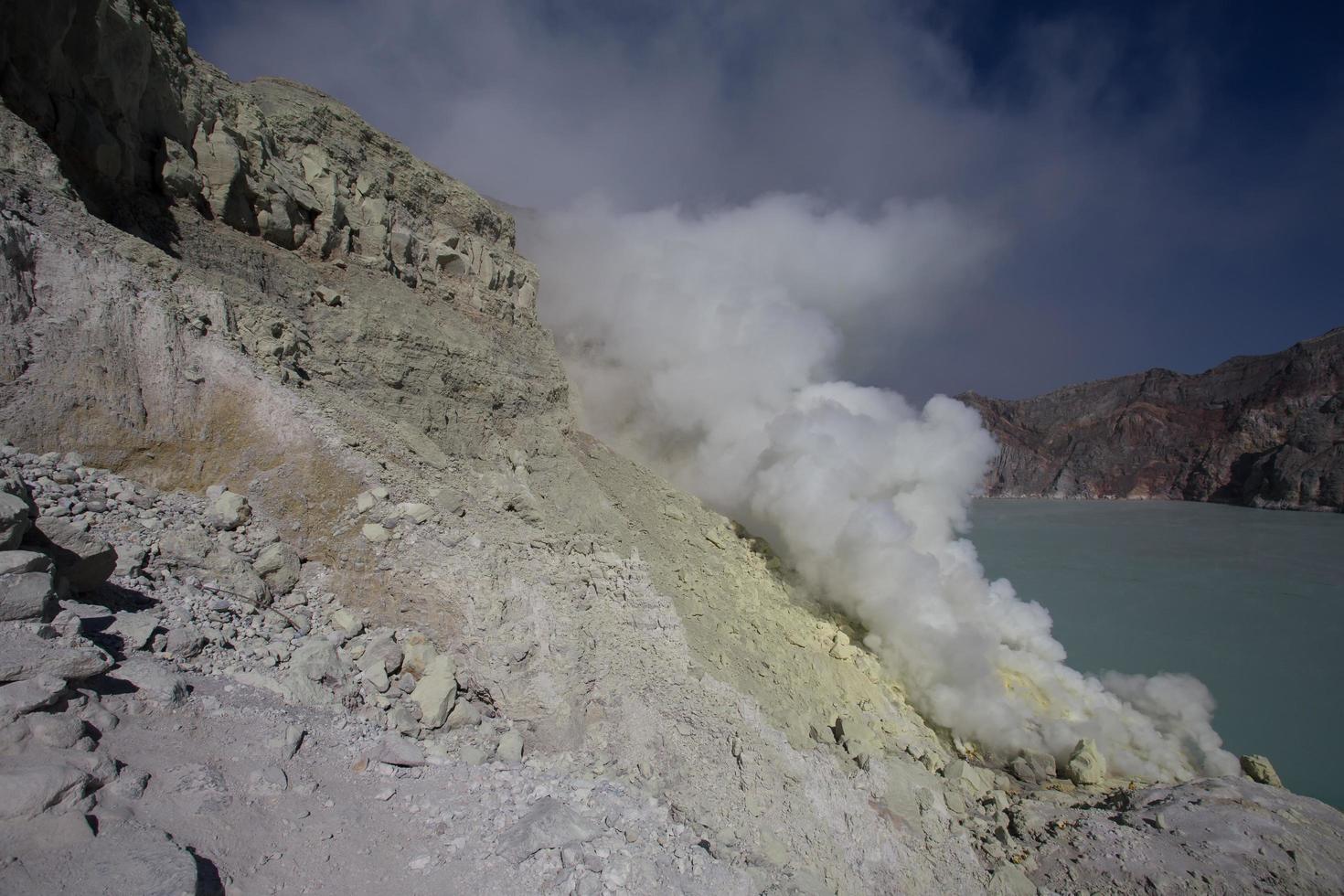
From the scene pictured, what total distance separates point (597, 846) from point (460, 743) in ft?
3.65

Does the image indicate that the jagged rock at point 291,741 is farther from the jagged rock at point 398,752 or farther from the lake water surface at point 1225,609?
the lake water surface at point 1225,609

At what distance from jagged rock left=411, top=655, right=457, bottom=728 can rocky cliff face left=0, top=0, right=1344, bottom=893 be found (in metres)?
0.02

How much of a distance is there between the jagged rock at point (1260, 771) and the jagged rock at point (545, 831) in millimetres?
10990

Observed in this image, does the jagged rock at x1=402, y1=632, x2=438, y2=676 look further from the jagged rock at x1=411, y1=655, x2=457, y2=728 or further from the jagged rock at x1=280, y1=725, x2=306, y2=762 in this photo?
the jagged rock at x1=280, y1=725, x2=306, y2=762

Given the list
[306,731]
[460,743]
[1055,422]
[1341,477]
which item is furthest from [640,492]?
[1055,422]

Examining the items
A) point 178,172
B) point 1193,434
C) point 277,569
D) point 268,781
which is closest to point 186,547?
point 277,569

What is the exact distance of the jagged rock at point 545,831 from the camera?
10.5 feet

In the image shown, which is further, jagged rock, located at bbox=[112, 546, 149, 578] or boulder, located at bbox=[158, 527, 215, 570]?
boulder, located at bbox=[158, 527, 215, 570]

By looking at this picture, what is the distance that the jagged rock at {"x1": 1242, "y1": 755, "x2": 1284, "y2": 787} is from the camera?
9133 mm

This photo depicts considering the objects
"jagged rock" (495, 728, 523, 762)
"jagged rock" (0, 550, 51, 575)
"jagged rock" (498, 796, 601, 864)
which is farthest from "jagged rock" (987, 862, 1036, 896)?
"jagged rock" (0, 550, 51, 575)

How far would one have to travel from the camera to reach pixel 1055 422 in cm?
6097

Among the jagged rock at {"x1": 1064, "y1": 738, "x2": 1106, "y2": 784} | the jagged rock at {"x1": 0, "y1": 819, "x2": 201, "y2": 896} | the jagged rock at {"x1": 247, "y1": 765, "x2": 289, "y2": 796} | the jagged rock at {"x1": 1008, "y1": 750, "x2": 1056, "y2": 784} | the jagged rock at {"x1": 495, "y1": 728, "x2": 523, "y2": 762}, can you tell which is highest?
the jagged rock at {"x1": 1064, "y1": 738, "x2": 1106, "y2": 784}

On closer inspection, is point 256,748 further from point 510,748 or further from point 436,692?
point 510,748

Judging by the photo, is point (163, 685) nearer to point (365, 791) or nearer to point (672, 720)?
point (365, 791)
